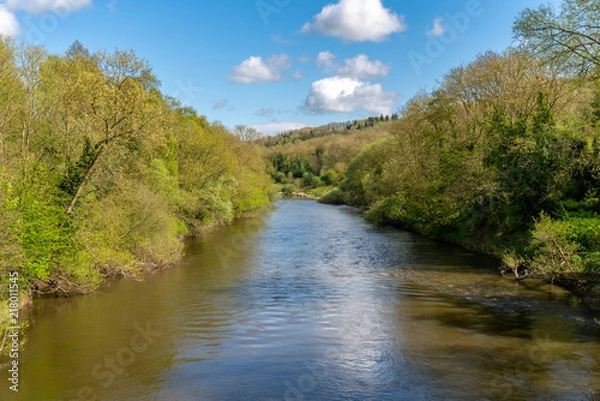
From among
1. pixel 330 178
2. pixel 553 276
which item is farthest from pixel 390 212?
pixel 330 178

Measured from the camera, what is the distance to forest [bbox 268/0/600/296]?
17.1 meters

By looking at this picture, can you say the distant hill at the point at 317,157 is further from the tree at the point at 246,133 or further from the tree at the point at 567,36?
the tree at the point at 567,36

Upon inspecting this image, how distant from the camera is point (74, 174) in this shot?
1748 centimetres

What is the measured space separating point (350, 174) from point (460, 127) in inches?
1473

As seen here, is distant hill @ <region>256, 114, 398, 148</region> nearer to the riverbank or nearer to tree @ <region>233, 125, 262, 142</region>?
tree @ <region>233, 125, 262, 142</region>

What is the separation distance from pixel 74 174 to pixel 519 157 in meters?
21.9

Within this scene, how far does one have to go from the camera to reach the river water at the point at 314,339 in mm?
9641

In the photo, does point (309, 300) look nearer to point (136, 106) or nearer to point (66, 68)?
point (136, 106)

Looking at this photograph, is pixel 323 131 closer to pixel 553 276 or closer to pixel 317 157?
pixel 317 157

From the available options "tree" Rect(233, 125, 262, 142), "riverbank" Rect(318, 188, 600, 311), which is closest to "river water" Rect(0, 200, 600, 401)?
"riverbank" Rect(318, 188, 600, 311)

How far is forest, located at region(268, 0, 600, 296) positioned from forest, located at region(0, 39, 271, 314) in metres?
17.1

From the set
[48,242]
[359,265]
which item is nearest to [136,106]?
[48,242]

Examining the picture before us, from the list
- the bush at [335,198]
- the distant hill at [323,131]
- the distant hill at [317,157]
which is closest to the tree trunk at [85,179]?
the bush at [335,198]

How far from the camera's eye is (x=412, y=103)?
125 feet
